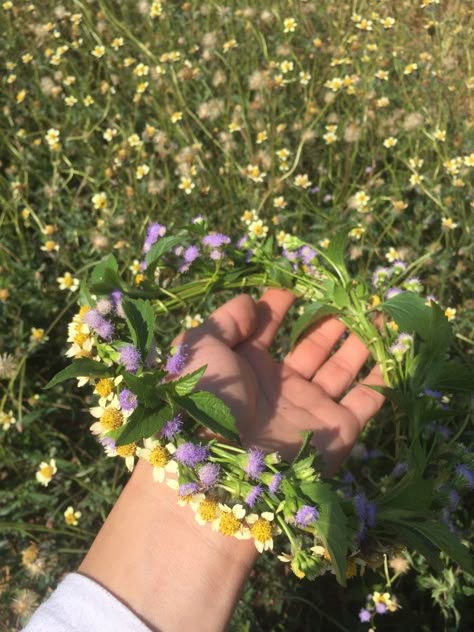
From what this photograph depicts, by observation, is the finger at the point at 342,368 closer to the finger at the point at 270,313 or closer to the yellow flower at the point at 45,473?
the finger at the point at 270,313

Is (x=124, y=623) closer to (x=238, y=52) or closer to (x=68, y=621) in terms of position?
(x=68, y=621)

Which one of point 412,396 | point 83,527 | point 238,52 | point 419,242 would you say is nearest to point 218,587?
point 412,396

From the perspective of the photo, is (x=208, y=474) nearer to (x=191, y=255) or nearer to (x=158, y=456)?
(x=158, y=456)

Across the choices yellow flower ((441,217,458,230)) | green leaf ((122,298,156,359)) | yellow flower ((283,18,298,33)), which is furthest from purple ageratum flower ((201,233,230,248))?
yellow flower ((283,18,298,33))

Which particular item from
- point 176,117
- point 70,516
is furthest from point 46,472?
point 176,117

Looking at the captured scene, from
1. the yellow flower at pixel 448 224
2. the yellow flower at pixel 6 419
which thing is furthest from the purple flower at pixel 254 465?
the yellow flower at pixel 448 224

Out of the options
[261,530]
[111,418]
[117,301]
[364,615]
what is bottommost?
[364,615]
